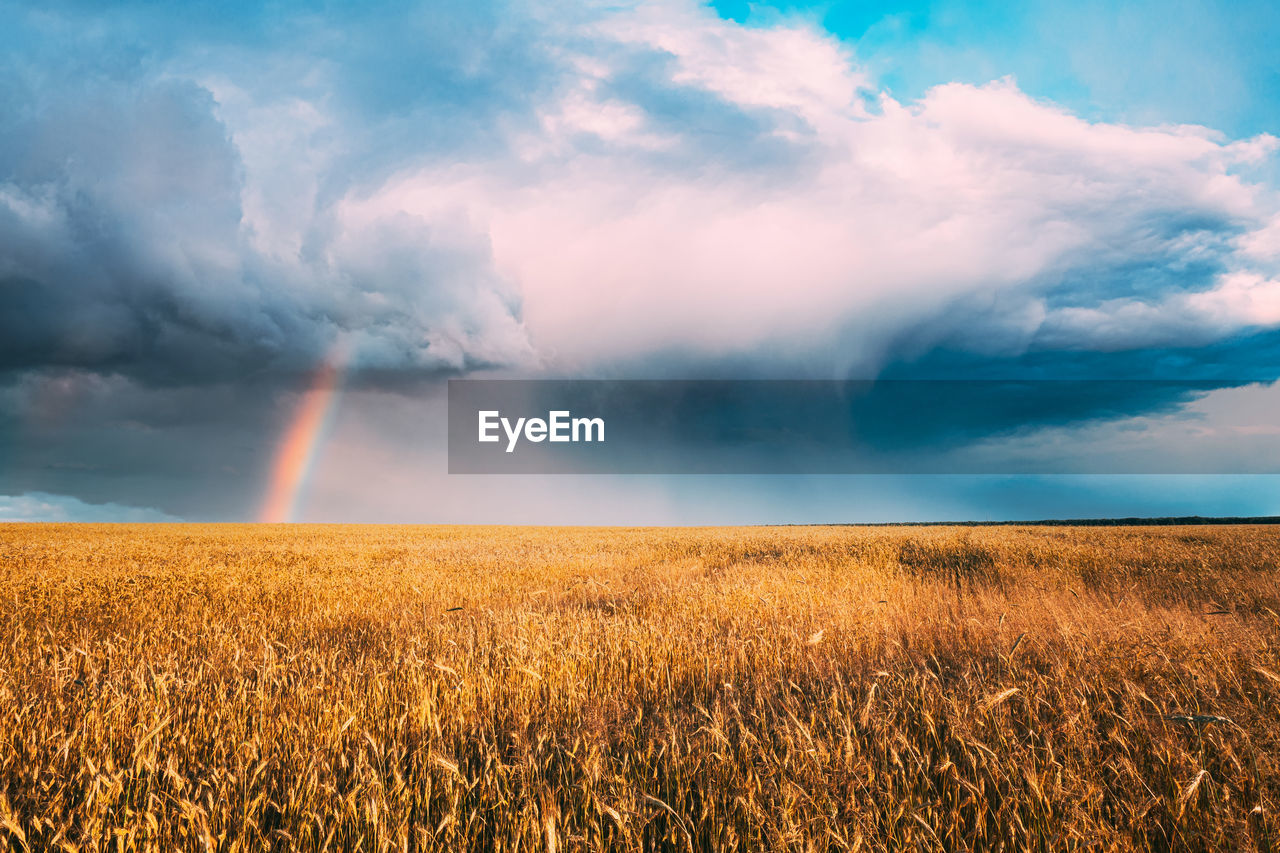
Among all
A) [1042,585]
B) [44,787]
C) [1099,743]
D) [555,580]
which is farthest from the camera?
[555,580]

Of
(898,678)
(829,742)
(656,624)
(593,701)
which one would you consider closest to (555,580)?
(656,624)

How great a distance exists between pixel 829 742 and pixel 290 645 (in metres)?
5.31

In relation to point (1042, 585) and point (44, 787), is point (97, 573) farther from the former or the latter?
point (1042, 585)

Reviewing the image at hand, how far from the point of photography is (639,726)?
359 centimetres

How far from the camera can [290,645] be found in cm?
582

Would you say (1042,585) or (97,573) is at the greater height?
(97,573)

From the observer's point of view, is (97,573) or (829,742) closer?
(829,742)

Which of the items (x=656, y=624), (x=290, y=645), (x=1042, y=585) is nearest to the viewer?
(x=290, y=645)

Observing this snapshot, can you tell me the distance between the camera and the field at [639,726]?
7.98ft

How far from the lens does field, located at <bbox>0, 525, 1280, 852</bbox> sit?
2432 millimetres

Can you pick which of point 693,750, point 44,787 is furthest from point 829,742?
point 44,787

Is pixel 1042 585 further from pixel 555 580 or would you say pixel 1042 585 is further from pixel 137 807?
pixel 137 807

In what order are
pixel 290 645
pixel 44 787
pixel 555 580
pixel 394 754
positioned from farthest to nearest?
1. pixel 555 580
2. pixel 290 645
3. pixel 394 754
4. pixel 44 787

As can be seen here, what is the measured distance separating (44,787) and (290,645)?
132 inches
